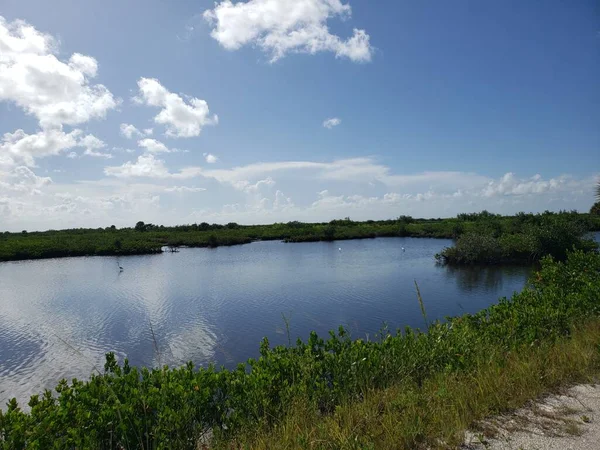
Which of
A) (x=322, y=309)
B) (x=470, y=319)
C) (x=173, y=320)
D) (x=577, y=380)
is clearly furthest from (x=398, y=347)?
(x=173, y=320)

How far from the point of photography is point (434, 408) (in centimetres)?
438

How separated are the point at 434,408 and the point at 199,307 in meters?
17.2

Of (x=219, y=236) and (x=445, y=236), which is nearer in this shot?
(x=445, y=236)

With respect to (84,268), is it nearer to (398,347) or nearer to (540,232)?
(398,347)

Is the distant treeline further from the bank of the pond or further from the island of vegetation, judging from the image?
the bank of the pond

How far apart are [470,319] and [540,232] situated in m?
26.2

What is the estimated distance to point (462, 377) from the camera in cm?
534

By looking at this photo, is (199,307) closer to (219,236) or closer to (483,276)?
(483,276)

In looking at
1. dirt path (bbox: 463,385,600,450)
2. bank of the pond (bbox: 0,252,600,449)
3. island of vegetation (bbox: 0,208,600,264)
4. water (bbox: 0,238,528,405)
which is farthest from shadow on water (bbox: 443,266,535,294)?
dirt path (bbox: 463,385,600,450)

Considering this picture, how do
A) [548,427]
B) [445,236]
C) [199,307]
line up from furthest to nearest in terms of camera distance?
[445,236]
[199,307]
[548,427]

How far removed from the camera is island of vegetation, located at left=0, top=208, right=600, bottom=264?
30.4m

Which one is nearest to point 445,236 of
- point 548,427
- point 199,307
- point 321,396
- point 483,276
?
point 483,276

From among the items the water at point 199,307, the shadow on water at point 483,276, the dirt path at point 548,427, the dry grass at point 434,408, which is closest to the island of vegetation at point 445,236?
the shadow on water at point 483,276

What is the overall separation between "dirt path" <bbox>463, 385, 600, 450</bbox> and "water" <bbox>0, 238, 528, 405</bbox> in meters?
2.73
